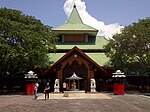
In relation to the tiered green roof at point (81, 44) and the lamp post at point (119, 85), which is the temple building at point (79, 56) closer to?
the tiered green roof at point (81, 44)

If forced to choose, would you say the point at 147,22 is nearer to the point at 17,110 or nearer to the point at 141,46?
the point at 141,46

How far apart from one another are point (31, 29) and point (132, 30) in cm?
1302

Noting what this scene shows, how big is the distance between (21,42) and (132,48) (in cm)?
1415

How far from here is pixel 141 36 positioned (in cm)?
3650

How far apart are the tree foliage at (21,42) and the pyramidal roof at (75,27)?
6.06 meters

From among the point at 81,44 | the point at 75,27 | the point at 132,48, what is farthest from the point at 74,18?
the point at 132,48

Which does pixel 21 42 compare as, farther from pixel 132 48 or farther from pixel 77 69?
pixel 132 48

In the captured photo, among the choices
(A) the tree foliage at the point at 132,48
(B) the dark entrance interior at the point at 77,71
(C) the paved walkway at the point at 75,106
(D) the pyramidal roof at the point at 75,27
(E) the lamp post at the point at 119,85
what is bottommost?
(C) the paved walkway at the point at 75,106

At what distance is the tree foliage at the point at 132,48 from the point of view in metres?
36.8

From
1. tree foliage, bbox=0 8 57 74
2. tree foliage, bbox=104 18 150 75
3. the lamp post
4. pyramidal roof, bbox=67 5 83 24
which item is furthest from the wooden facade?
pyramidal roof, bbox=67 5 83 24

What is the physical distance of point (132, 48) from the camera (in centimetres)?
3766

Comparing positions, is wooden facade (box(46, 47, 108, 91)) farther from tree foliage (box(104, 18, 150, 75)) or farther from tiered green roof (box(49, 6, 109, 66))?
tiered green roof (box(49, 6, 109, 66))

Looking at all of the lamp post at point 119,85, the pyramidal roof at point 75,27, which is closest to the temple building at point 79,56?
the pyramidal roof at point 75,27

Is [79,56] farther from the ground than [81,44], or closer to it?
closer to it
